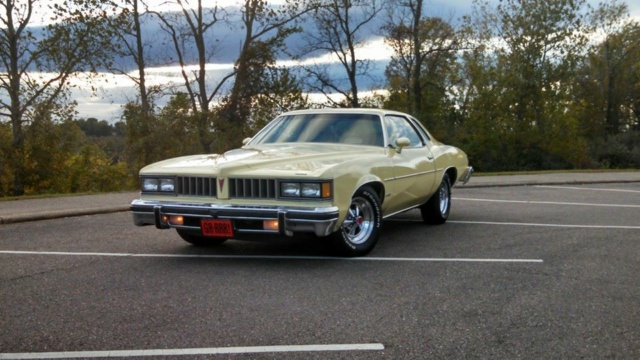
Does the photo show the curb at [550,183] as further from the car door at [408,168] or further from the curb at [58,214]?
the curb at [58,214]

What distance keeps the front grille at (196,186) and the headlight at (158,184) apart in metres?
0.10

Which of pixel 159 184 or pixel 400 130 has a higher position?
pixel 400 130

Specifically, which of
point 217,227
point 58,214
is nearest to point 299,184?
point 217,227

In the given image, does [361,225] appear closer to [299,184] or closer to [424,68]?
[299,184]

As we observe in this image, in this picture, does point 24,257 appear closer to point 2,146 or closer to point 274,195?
point 274,195

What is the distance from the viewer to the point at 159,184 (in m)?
6.78

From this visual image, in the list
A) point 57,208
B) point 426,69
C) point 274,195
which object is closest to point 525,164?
point 426,69

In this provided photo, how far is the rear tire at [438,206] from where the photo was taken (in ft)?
30.3

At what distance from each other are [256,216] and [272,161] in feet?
2.27

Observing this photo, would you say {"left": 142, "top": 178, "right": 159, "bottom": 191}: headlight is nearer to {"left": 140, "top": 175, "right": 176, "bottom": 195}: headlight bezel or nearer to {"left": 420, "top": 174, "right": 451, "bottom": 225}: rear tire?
{"left": 140, "top": 175, "right": 176, "bottom": 195}: headlight bezel

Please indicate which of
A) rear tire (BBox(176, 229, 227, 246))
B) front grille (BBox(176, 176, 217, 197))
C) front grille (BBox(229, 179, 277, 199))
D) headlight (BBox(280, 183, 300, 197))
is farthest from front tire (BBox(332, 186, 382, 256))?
rear tire (BBox(176, 229, 227, 246))

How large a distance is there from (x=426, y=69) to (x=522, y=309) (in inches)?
1364

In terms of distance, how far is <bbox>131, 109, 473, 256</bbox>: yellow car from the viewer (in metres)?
6.19

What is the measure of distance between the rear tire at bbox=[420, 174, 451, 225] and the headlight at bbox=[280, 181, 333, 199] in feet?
11.0
